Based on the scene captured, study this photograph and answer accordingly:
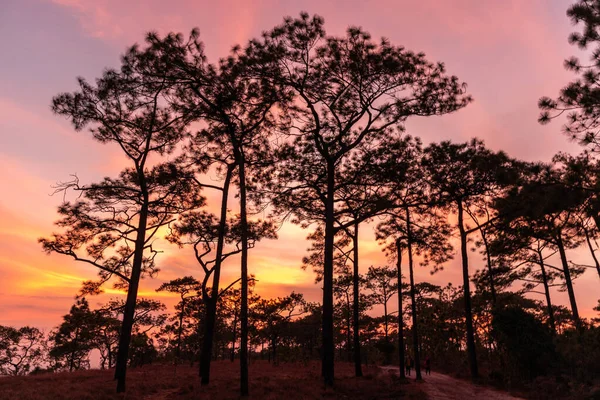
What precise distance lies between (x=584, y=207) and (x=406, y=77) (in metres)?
9.91

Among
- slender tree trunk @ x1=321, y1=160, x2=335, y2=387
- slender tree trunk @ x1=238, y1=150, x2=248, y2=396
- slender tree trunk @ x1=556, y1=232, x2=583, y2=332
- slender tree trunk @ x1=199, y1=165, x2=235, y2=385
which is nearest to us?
slender tree trunk @ x1=238, y1=150, x2=248, y2=396

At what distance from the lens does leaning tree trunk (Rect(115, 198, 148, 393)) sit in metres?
16.2

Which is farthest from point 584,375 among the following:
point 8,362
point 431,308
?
point 8,362

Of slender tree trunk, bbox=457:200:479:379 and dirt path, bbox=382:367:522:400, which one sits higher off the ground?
slender tree trunk, bbox=457:200:479:379

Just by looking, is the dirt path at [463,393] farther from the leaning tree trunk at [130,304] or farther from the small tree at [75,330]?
the small tree at [75,330]

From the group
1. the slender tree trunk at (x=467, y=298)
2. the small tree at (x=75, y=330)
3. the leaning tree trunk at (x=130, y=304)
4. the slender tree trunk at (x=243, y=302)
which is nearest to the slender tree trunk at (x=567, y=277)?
the slender tree trunk at (x=467, y=298)

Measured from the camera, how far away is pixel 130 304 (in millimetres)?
17578

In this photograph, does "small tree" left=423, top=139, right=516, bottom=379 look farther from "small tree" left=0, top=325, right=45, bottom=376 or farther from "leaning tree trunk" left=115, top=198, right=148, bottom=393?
"small tree" left=0, top=325, right=45, bottom=376

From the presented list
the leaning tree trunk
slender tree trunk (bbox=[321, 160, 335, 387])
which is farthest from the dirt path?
the leaning tree trunk

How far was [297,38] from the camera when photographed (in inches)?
638

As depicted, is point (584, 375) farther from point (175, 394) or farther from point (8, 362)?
point (8, 362)

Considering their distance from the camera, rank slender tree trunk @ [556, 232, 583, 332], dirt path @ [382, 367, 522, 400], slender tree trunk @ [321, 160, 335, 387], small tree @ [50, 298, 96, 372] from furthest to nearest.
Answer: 1. small tree @ [50, 298, 96, 372]
2. slender tree trunk @ [556, 232, 583, 332]
3. slender tree trunk @ [321, 160, 335, 387]
4. dirt path @ [382, 367, 522, 400]

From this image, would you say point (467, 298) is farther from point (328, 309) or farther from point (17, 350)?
point (17, 350)

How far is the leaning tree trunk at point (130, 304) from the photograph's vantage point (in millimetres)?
16234
